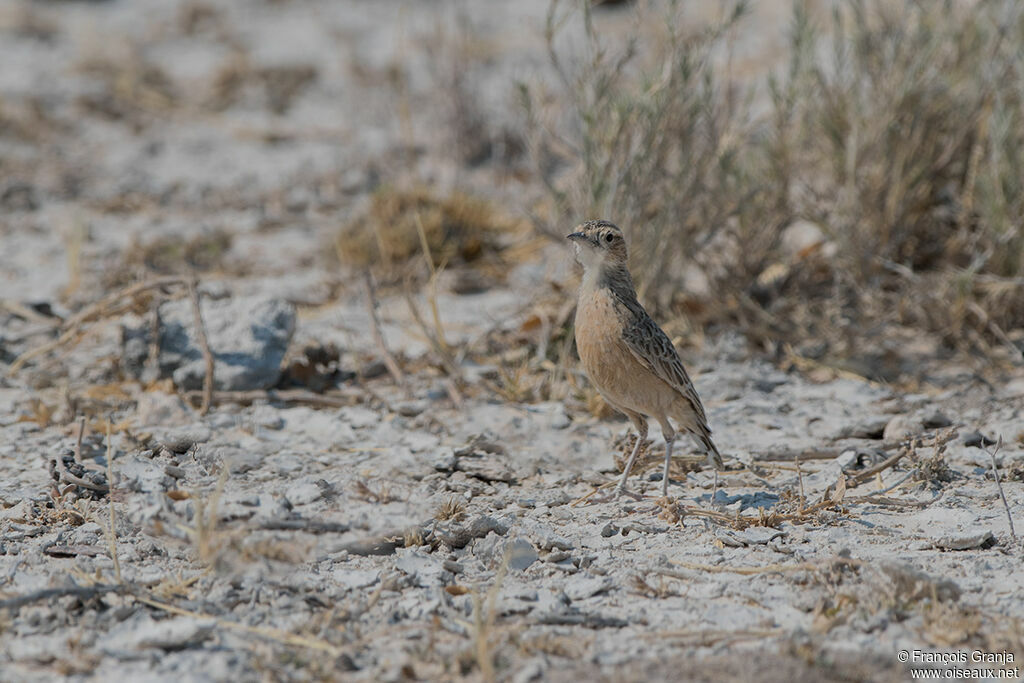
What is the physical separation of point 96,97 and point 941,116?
28.7ft

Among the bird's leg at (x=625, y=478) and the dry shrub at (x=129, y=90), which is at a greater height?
the dry shrub at (x=129, y=90)

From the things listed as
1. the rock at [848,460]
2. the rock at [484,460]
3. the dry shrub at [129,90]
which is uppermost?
the dry shrub at [129,90]

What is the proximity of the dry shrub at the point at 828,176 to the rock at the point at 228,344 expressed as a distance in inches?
67.1

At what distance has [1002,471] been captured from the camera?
5.00 m

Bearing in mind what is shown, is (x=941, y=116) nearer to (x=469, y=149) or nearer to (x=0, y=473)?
(x=469, y=149)

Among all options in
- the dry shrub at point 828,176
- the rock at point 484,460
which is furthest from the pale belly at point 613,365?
the dry shrub at point 828,176

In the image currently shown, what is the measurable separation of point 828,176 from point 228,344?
14.0ft

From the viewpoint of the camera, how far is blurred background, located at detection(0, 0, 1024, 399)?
6.39 metres

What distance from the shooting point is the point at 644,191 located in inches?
249

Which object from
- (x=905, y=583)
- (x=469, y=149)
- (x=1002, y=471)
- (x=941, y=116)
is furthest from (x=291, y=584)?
(x=469, y=149)

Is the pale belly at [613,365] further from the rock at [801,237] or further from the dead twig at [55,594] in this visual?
the rock at [801,237]

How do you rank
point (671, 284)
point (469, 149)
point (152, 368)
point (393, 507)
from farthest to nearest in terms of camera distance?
point (469, 149) → point (671, 284) → point (152, 368) → point (393, 507)

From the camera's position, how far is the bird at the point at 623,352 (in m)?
4.70

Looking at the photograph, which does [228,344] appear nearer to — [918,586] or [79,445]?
[79,445]
